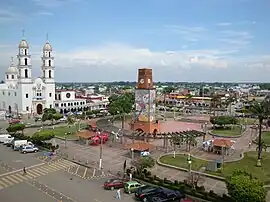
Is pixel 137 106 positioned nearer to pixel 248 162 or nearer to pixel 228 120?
pixel 228 120

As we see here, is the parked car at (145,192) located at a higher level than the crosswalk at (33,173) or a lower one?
higher

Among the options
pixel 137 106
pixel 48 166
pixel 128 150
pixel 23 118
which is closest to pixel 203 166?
pixel 128 150

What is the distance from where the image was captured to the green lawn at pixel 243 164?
36.5 metres

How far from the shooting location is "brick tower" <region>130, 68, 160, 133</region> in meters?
63.3

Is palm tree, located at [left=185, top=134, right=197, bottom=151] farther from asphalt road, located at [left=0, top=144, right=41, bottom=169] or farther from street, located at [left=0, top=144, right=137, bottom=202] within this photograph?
asphalt road, located at [left=0, top=144, right=41, bottom=169]

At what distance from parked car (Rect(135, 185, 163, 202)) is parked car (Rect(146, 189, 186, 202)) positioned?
0.42m

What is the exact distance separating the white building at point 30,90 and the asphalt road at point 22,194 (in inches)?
2619

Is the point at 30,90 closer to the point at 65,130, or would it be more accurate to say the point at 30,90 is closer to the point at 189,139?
the point at 65,130

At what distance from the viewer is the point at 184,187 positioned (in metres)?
30.6

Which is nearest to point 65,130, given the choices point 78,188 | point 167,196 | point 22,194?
point 78,188

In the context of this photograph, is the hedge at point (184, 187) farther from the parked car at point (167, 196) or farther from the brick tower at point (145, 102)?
the brick tower at point (145, 102)

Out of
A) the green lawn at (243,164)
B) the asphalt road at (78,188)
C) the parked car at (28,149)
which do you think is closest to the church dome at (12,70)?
the parked car at (28,149)

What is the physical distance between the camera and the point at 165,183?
32.2 meters

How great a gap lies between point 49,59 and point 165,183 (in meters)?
76.1
